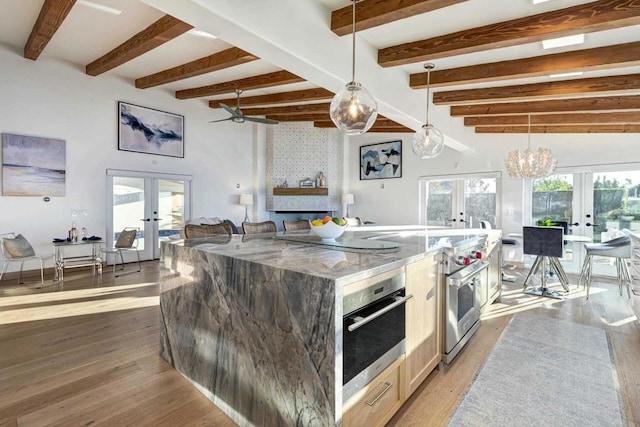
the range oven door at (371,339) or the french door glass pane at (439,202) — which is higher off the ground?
the french door glass pane at (439,202)

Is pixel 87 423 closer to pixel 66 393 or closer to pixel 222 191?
pixel 66 393

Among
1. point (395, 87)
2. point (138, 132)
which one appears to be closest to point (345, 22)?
point (395, 87)

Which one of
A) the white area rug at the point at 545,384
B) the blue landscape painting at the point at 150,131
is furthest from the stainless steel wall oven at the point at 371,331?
the blue landscape painting at the point at 150,131

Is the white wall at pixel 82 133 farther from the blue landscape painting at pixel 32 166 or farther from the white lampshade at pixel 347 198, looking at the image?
the white lampshade at pixel 347 198

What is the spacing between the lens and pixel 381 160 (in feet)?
27.1

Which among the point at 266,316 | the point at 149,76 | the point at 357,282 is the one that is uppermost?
the point at 149,76

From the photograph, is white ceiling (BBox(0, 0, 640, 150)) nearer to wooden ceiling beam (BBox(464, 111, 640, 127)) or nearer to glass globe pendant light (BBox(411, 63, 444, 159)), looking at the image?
glass globe pendant light (BBox(411, 63, 444, 159))

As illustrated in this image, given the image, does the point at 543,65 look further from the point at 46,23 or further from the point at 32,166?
the point at 32,166

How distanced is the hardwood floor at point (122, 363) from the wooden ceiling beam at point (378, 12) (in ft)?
8.43

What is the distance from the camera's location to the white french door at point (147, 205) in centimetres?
597

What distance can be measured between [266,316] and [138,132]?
19.8 ft

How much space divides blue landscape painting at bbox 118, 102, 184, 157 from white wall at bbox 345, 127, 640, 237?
14.1 ft

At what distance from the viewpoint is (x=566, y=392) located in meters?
2.06

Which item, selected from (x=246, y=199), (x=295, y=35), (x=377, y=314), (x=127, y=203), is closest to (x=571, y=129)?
(x=295, y=35)
